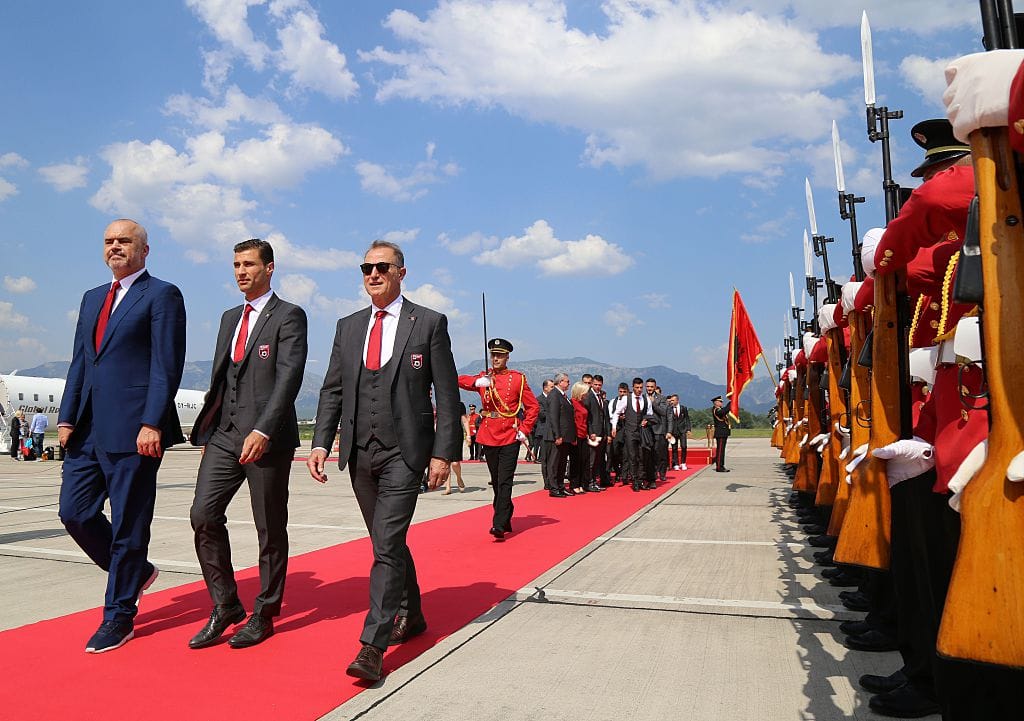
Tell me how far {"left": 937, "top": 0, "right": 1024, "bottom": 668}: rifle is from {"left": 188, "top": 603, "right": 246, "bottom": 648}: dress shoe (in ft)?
11.9

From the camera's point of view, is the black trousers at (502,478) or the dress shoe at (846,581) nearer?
the dress shoe at (846,581)

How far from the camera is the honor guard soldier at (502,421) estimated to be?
7.89 m

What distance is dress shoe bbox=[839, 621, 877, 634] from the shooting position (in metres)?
4.19

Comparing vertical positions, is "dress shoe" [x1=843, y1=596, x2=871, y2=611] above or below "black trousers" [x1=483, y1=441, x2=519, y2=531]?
below

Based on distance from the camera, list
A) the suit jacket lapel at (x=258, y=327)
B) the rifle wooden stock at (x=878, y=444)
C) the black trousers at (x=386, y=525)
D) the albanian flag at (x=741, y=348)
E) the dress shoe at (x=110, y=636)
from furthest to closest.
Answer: the albanian flag at (x=741, y=348) → the suit jacket lapel at (x=258, y=327) → the dress shoe at (x=110, y=636) → the black trousers at (x=386, y=525) → the rifle wooden stock at (x=878, y=444)

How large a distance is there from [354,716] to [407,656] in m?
0.87

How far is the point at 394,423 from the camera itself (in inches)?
161

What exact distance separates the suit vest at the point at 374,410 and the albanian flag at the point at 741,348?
8.51 meters

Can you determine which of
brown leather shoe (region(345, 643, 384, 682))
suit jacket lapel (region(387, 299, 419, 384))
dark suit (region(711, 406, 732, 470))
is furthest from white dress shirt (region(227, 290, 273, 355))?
dark suit (region(711, 406, 732, 470))

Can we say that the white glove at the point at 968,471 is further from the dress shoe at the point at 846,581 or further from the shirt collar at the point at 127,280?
the shirt collar at the point at 127,280

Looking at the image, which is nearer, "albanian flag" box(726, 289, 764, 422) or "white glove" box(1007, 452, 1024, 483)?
"white glove" box(1007, 452, 1024, 483)

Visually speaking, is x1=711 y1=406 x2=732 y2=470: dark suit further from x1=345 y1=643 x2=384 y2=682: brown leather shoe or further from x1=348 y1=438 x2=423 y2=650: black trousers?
x1=345 y1=643 x2=384 y2=682: brown leather shoe

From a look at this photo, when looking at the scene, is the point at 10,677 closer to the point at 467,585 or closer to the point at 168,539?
the point at 467,585

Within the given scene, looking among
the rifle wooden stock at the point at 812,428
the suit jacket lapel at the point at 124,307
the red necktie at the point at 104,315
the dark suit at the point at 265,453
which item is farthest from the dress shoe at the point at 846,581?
the red necktie at the point at 104,315
